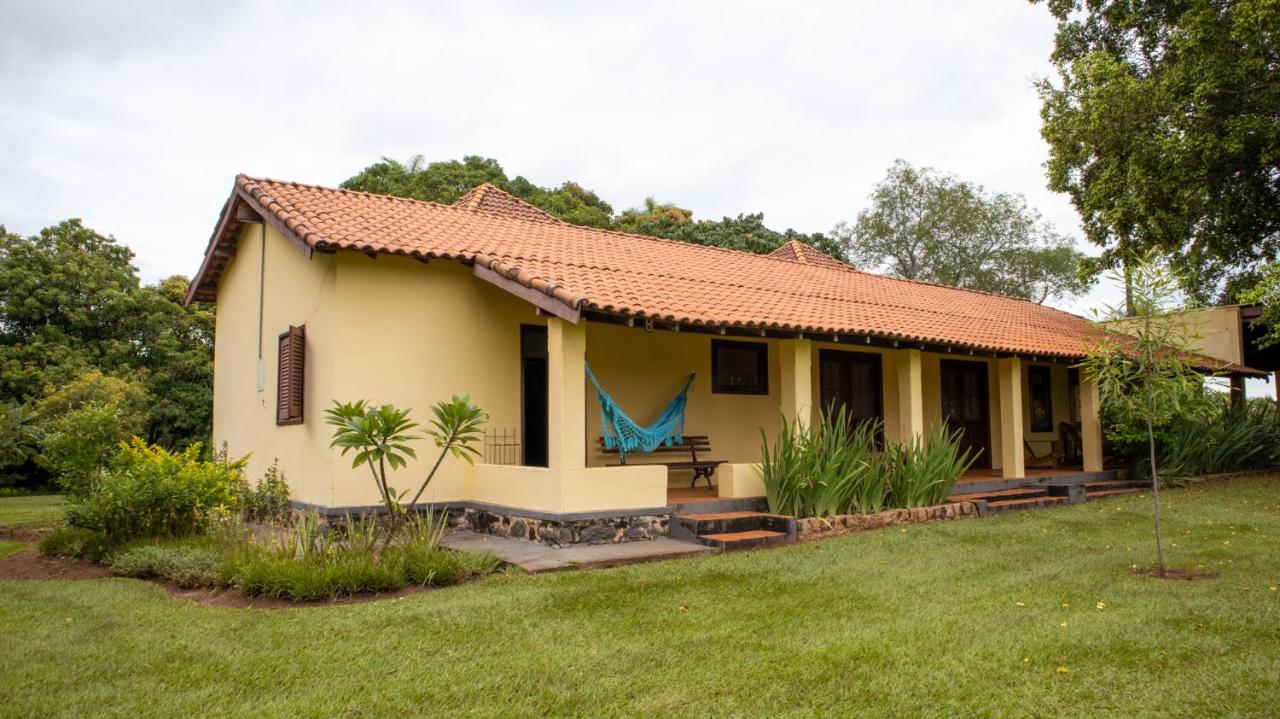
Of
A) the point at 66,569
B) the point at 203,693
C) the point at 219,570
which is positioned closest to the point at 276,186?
the point at 66,569

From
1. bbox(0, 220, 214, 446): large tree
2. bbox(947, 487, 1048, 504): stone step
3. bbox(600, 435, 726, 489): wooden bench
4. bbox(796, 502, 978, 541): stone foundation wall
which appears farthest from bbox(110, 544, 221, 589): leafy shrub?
bbox(0, 220, 214, 446): large tree

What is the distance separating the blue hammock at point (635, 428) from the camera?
34.1 ft

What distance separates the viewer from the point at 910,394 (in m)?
12.2

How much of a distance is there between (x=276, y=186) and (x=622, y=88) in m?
9.21

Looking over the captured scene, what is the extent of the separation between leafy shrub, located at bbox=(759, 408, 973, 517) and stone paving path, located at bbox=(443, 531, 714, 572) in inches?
63.2

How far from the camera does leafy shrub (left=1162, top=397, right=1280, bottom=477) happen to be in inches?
587

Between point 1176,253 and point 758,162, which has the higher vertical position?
point 758,162

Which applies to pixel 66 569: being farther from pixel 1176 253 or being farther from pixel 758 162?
pixel 758 162

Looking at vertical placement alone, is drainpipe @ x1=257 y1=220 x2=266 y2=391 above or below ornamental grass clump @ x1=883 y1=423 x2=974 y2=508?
above

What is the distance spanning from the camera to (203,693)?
14.6 ft

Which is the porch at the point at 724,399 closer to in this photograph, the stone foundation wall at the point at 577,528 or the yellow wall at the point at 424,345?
the stone foundation wall at the point at 577,528

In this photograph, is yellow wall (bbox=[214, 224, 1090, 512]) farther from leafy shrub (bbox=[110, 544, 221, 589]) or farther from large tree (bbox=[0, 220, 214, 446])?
large tree (bbox=[0, 220, 214, 446])

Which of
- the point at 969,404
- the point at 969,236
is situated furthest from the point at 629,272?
the point at 969,236

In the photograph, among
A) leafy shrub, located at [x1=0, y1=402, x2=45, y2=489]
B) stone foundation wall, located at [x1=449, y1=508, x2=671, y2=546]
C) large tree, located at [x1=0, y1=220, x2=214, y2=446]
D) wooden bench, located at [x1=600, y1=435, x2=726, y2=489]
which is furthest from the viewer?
large tree, located at [x1=0, y1=220, x2=214, y2=446]
